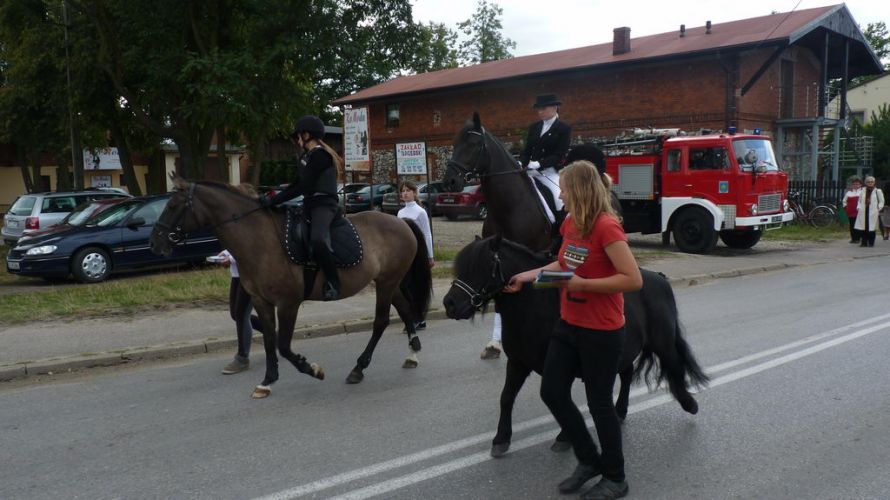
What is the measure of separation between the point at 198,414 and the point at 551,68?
98.8ft

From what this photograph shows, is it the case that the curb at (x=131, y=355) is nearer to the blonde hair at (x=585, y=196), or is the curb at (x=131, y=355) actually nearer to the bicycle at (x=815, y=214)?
the blonde hair at (x=585, y=196)

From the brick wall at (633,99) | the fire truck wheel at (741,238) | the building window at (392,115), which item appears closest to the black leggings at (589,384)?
the fire truck wheel at (741,238)

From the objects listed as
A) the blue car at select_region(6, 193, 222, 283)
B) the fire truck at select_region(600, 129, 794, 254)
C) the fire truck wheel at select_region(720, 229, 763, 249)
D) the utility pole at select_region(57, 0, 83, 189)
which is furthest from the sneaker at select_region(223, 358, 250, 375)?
the utility pole at select_region(57, 0, 83, 189)

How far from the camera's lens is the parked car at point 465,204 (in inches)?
1145

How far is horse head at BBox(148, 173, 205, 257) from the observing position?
6.39m

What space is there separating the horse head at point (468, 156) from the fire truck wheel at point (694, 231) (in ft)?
40.1

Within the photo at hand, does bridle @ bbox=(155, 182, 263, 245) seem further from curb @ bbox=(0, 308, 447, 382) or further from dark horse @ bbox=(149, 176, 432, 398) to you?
curb @ bbox=(0, 308, 447, 382)

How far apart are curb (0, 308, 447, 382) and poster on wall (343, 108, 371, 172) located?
8.44m

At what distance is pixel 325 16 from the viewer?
17.7 m

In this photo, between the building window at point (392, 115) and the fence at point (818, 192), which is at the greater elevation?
the building window at point (392, 115)

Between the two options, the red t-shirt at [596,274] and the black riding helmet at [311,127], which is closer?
the red t-shirt at [596,274]

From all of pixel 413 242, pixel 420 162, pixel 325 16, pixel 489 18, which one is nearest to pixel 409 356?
pixel 413 242

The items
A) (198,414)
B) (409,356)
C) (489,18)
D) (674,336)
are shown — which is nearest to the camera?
(674,336)

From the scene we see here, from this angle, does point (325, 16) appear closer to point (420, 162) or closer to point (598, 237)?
point (420, 162)
